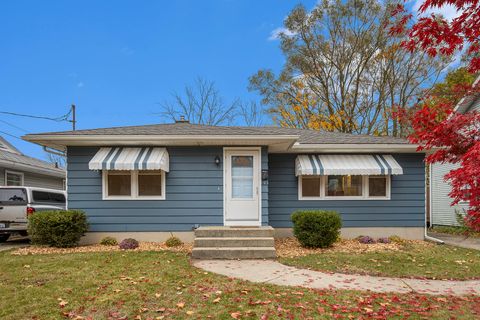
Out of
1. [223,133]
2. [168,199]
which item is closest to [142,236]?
[168,199]

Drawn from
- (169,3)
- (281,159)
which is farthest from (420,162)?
(169,3)

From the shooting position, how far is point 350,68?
68.3 feet

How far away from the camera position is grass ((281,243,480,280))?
6.14m

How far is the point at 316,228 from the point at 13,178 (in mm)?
13415

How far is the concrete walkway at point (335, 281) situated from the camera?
518cm

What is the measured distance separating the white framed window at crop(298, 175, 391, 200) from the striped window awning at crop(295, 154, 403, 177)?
575 millimetres

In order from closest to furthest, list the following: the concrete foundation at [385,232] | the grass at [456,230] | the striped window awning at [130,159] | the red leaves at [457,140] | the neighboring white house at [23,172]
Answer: the red leaves at [457,140]
the striped window awning at [130,159]
the concrete foundation at [385,232]
the grass at [456,230]
the neighboring white house at [23,172]

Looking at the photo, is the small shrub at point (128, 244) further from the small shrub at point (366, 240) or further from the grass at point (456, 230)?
the grass at point (456, 230)

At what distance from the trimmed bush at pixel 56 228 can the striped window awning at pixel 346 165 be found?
6.15 metres

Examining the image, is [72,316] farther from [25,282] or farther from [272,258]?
[272,258]

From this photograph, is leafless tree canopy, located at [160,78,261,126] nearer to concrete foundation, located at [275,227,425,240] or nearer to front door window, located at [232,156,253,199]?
front door window, located at [232,156,253,199]

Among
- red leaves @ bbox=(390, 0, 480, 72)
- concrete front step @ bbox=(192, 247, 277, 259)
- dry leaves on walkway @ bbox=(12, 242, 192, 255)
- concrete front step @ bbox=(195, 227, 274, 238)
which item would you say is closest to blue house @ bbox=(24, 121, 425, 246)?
dry leaves on walkway @ bbox=(12, 242, 192, 255)

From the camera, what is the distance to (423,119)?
3680 mm

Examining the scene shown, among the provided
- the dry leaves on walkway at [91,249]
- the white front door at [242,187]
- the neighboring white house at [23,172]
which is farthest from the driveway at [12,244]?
the white front door at [242,187]
